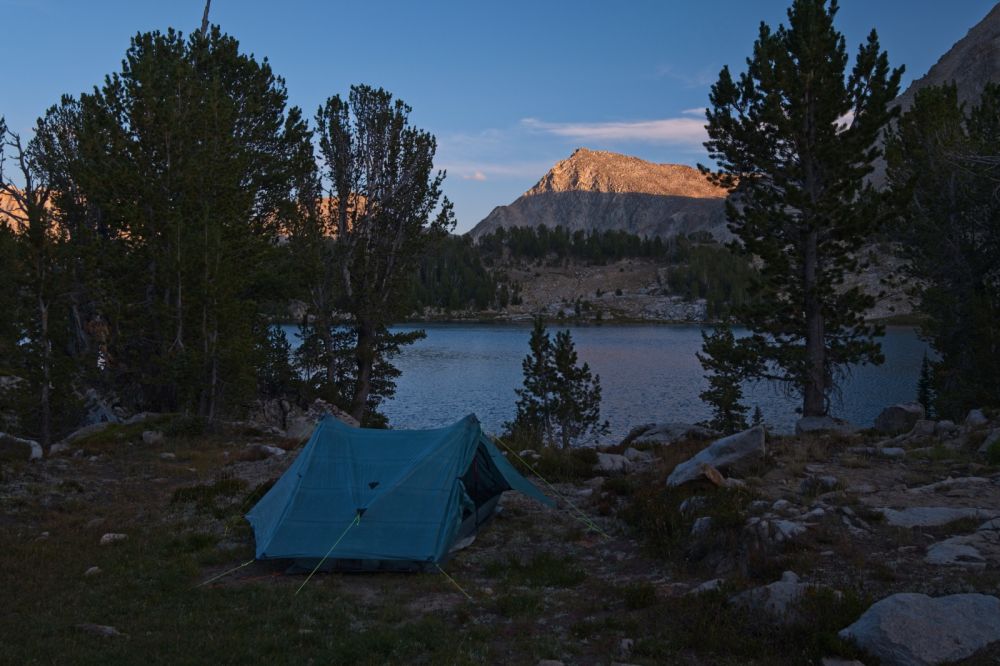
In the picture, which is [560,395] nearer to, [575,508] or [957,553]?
[575,508]

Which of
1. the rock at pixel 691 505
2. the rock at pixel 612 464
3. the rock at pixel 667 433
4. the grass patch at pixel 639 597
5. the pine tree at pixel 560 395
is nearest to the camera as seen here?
the grass patch at pixel 639 597

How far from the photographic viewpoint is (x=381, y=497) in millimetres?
12828

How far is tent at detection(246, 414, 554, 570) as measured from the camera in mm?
12250

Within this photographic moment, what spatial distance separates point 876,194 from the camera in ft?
90.2

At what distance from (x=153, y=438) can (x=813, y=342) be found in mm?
25442

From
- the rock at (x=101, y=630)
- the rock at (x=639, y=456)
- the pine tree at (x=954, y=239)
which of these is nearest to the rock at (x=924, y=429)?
the rock at (x=639, y=456)

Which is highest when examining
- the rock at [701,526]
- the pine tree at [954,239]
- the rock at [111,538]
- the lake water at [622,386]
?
the pine tree at [954,239]

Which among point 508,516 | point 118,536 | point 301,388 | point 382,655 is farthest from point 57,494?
point 301,388

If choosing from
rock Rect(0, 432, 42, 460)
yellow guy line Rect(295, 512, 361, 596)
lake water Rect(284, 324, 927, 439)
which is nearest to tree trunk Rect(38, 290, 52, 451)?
rock Rect(0, 432, 42, 460)

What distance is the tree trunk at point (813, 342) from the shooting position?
28.3m

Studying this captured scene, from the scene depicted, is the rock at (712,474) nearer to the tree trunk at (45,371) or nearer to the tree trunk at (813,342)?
the tree trunk at (813,342)

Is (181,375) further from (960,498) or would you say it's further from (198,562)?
(960,498)

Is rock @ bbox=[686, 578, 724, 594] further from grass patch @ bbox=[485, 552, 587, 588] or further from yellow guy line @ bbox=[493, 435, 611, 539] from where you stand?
yellow guy line @ bbox=[493, 435, 611, 539]

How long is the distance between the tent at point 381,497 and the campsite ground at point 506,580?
1.53ft
